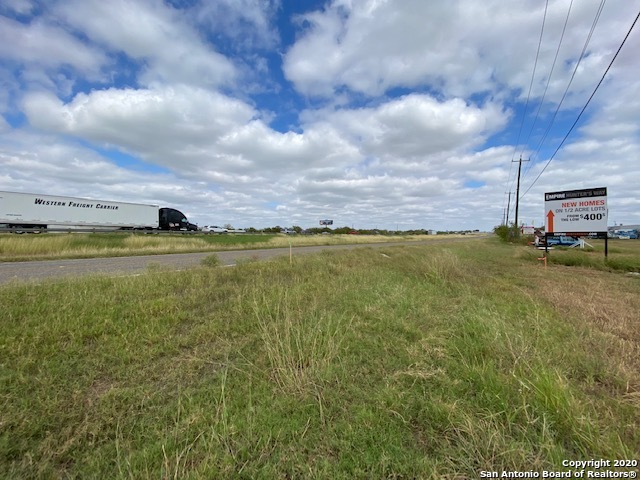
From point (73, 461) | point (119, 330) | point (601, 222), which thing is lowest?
point (73, 461)

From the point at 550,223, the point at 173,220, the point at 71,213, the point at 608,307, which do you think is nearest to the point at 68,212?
the point at 71,213

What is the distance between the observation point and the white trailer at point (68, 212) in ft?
90.3

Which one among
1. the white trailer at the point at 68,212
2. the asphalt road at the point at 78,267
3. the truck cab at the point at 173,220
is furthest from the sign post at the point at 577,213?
the truck cab at the point at 173,220

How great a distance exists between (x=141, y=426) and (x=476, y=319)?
184 inches

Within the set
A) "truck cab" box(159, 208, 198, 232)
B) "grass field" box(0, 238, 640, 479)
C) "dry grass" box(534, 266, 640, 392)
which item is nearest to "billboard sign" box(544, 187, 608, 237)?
"dry grass" box(534, 266, 640, 392)

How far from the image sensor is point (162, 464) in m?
2.13

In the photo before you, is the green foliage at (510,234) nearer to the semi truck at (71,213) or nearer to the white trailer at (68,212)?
the semi truck at (71,213)

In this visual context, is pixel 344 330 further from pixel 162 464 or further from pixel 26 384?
pixel 26 384

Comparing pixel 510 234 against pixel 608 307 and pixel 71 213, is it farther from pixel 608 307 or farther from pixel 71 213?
pixel 71 213

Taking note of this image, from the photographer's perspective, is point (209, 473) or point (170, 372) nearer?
point (209, 473)

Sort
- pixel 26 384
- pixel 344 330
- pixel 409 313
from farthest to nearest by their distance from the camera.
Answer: pixel 409 313 → pixel 344 330 → pixel 26 384

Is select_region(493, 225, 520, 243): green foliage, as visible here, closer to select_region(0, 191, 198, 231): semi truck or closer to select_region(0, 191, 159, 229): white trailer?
select_region(0, 191, 198, 231): semi truck

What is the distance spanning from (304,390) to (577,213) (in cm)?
1994

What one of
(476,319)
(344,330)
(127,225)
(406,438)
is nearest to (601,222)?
(476,319)
